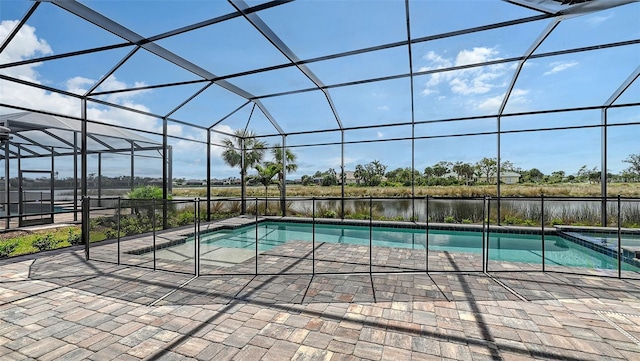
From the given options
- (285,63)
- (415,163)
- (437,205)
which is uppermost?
(285,63)

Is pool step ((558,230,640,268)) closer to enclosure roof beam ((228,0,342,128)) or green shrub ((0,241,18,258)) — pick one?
enclosure roof beam ((228,0,342,128))

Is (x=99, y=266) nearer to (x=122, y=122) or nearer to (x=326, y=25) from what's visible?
(x=122, y=122)

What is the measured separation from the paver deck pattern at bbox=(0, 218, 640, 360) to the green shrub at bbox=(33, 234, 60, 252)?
2.86ft

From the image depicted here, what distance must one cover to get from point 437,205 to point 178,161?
29.1 feet

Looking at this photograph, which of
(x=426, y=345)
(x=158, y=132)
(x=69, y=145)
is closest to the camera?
(x=426, y=345)

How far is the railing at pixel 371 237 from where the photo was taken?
4.18 m

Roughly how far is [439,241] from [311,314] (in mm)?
4895

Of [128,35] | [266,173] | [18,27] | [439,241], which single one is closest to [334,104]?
[439,241]

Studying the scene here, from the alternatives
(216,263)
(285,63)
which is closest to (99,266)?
(216,263)

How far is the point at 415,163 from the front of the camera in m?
7.77

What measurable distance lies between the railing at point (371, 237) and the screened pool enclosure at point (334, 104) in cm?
8

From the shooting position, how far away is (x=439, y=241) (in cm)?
661

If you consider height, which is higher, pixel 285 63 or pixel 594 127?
pixel 285 63

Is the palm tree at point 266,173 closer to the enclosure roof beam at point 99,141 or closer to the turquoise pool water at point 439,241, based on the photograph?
the turquoise pool water at point 439,241
